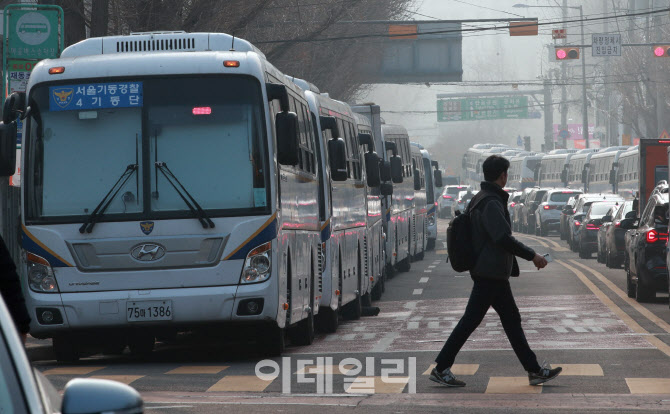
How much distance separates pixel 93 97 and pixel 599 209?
2745 cm

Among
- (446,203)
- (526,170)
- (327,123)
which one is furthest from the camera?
Result: (526,170)

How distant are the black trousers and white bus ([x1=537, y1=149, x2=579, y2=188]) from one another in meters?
65.2

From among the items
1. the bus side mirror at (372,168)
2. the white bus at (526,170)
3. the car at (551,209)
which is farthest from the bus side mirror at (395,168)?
the white bus at (526,170)

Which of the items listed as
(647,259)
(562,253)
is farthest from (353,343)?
(562,253)

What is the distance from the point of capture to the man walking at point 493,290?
34.5ft

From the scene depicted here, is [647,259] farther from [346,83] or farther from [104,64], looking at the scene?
[346,83]

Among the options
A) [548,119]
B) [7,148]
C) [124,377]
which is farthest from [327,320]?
[548,119]

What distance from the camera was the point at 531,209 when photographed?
58656 millimetres

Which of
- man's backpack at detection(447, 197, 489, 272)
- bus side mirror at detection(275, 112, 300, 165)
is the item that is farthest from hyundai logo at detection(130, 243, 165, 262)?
man's backpack at detection(447, 197, 489, 272)

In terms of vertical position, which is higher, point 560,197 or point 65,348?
point 65,348

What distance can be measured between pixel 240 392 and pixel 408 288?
53.8ft

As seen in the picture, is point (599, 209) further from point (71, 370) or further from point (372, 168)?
point (71, 370)

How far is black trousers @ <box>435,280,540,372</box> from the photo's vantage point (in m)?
10.5

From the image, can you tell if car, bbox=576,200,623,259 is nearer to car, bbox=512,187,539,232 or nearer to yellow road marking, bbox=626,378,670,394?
car, bbox=512,187,539,232
